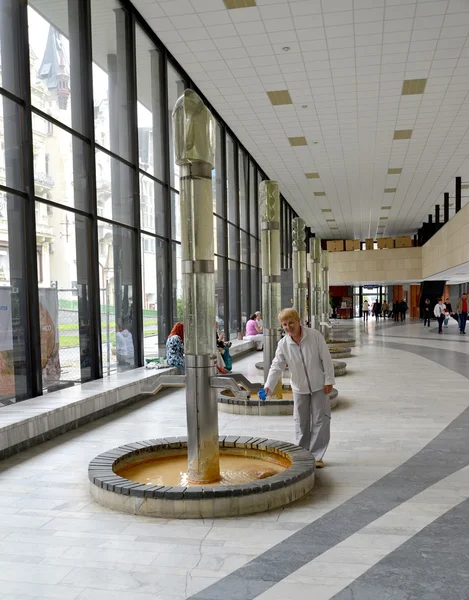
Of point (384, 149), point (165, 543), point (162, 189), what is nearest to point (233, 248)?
point (384, 149)

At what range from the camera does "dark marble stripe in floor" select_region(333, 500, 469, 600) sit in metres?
3.08

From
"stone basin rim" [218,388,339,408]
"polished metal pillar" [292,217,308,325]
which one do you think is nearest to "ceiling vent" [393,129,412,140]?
"polished metal pillar" [292,217,308,325]

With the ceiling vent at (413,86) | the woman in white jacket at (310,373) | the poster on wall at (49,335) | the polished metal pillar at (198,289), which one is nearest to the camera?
the polished metal pillar at (198,289)

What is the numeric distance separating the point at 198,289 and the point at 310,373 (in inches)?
55.1

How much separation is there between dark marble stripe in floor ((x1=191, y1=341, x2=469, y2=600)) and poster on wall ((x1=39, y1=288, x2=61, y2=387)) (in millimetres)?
5139

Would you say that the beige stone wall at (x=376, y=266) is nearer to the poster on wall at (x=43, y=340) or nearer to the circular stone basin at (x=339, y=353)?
the circular stone basin at (x=339, y=353)

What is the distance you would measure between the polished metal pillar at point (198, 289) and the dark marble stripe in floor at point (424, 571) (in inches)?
71.6

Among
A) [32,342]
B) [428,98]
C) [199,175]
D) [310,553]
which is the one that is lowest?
[310,553]

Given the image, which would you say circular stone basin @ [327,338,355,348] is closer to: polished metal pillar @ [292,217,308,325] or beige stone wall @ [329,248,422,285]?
polished metal pillar @ [292,217,308,325]

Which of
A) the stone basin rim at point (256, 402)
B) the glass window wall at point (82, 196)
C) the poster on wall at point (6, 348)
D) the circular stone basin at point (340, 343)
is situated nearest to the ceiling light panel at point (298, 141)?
the glass window wall at point (82, 196)

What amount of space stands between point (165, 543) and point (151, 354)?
27.4 ft

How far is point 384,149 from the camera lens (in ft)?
64.6

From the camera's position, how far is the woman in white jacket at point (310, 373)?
5.54 metres

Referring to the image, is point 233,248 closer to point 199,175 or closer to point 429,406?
point 429,406
